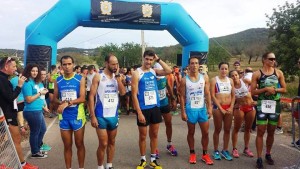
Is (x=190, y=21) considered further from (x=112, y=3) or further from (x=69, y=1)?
(x=69, y=1)

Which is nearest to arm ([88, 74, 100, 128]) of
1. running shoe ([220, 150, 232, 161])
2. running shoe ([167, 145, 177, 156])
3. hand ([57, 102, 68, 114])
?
hand ([57, 102, 68, 114])

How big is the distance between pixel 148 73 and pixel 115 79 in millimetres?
623

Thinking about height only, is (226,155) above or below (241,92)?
below

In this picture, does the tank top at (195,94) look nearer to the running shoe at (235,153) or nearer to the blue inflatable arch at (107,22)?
the running shoe at (235,153)

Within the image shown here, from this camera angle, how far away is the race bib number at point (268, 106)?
537cm

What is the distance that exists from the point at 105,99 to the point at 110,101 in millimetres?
86

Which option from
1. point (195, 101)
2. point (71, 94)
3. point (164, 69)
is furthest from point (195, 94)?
point (71, 94)

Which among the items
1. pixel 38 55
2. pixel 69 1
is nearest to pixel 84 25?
pixel 69 1

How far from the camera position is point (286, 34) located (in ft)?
67.7

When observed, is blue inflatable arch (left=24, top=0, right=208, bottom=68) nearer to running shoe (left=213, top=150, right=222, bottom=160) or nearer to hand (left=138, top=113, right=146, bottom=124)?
hand (left=138, top=113, right=146, bottom=124)

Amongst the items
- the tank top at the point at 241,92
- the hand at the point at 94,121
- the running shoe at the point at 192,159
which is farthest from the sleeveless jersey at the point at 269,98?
the hand at the point at 94,121

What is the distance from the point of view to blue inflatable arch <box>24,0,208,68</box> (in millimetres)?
11883

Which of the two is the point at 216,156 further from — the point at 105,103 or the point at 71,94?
the point at 71,94

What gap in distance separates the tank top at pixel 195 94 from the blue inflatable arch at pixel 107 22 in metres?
7.73
